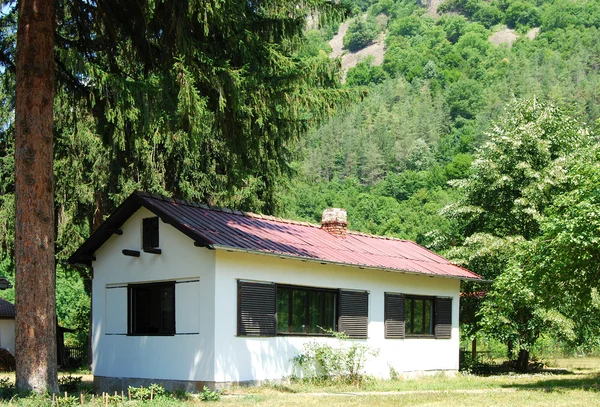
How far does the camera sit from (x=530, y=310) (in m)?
26.0

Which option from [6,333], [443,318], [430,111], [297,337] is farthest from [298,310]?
[430,111]

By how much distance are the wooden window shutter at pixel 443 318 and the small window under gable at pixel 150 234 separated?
948 cm

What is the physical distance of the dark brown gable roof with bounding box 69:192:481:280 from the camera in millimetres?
18359

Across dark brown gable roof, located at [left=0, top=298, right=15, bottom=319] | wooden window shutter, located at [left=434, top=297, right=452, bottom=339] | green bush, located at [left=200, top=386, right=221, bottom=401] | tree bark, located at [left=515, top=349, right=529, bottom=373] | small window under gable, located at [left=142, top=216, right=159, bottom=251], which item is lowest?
tree bark, located at [left=515, top=349, right=529, bottom=373]

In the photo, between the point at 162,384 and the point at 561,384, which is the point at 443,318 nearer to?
the point at 561,384

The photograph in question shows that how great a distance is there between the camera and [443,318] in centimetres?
2481

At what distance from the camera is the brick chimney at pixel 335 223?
24.0 metres

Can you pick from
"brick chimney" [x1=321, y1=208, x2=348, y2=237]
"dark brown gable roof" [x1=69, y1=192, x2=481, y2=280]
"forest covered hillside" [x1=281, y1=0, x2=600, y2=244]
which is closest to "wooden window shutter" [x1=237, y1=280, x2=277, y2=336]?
"dark brown gable roof" [x1=69, y1=192, x2=481, y2=280]

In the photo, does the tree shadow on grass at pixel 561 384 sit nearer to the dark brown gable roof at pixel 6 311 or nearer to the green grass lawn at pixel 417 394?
the green grass lawn at pixel 417 394

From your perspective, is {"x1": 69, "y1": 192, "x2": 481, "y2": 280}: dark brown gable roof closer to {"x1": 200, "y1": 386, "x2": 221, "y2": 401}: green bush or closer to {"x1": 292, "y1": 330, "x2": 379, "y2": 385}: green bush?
{"x1": 292, "y1": 330, "x2": 379, "y2": 385}: green bush

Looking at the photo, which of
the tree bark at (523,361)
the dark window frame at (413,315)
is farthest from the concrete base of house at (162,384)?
the tree bark at (523,361)

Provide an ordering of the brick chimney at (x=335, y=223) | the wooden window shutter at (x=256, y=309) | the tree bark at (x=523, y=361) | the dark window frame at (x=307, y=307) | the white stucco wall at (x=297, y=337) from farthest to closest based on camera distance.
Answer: the tree bark at (x=523, y=361), the brick chimney at (x=335, y=223), the dark window frame at (x=307, y=307), the wooden window shutter at (x=256, y=309), the white stucco wall at (x=297, y=337)

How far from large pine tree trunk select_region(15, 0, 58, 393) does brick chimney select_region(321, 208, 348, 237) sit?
35.1 feet

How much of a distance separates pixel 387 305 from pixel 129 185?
938 centimetres
